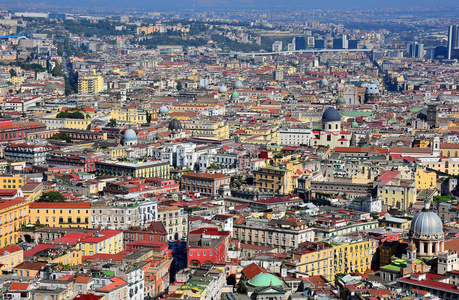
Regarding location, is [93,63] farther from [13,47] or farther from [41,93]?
[41,93]

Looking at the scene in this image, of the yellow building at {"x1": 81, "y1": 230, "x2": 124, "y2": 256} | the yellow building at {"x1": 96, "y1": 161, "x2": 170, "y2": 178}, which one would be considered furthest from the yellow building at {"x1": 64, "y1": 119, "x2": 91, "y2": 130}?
the yellow building at {"x1": 81, "y1": 230, "x2": 124, "y2": 256}

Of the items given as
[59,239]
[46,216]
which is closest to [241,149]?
A: [46,216]

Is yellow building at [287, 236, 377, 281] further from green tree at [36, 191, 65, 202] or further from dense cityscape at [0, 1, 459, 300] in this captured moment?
green tree at [36, 191, 65, 202]

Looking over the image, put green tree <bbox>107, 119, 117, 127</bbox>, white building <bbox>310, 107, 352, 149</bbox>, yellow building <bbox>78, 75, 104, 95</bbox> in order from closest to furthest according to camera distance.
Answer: white building <bbox>310, 107, 352, 149</bbox> < green tree <bbox>107, 119, 117, 127</bbox> < yellow building <bbox>78, 75, 104, 95</bbox>

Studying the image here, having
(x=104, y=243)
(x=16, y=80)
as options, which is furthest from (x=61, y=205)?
(x=16, y=80)

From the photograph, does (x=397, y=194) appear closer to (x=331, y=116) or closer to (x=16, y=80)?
(x=331, y=116)

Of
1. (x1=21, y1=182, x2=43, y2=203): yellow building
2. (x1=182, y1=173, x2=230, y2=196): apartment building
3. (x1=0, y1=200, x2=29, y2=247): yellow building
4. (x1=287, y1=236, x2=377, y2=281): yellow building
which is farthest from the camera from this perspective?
(x1=182, y1=173, x2=230, y2=196): apartment building

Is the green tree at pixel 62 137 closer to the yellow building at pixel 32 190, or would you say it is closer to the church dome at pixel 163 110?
the church dome at pixel 163 110
